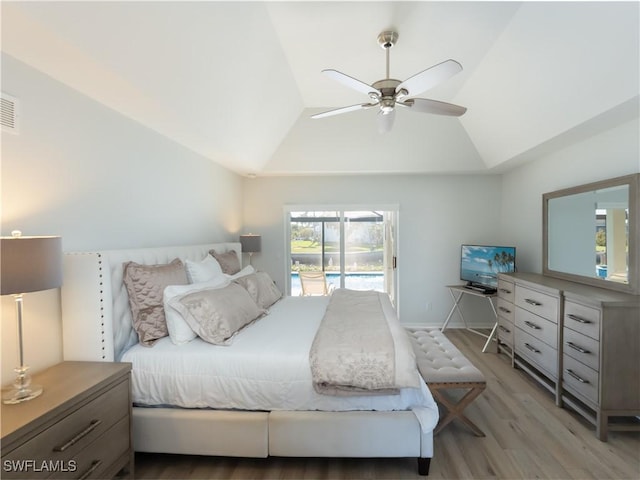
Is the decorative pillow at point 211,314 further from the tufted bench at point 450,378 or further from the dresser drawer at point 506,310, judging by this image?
the dresser drawer at point 506,310

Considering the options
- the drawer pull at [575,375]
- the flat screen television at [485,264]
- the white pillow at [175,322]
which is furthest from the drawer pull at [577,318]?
the white pillow at [175,322]

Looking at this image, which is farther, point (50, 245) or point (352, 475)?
point (352, 475)

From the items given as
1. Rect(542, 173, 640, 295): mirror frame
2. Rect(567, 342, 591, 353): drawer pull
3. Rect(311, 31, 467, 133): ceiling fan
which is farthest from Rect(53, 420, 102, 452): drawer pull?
Rect(542, 173, 640, 295): mirror frame

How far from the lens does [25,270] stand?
1.25 m

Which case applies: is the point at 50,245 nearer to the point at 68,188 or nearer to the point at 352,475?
the point at 68,188

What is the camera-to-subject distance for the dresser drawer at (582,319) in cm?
221

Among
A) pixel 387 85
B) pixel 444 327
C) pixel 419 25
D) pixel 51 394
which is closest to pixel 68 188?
pixel 51 394

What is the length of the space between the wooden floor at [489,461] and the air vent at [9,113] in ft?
6.94

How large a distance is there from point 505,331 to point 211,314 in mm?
3291

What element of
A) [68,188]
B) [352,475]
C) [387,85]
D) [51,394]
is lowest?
[352,475]

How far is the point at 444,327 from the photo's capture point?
467 centimetres

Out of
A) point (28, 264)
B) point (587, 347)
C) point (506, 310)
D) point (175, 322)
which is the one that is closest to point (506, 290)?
point (506, 310)

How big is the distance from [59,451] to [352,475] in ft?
5.05

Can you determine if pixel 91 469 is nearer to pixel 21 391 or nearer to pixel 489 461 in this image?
pixel 21 391
